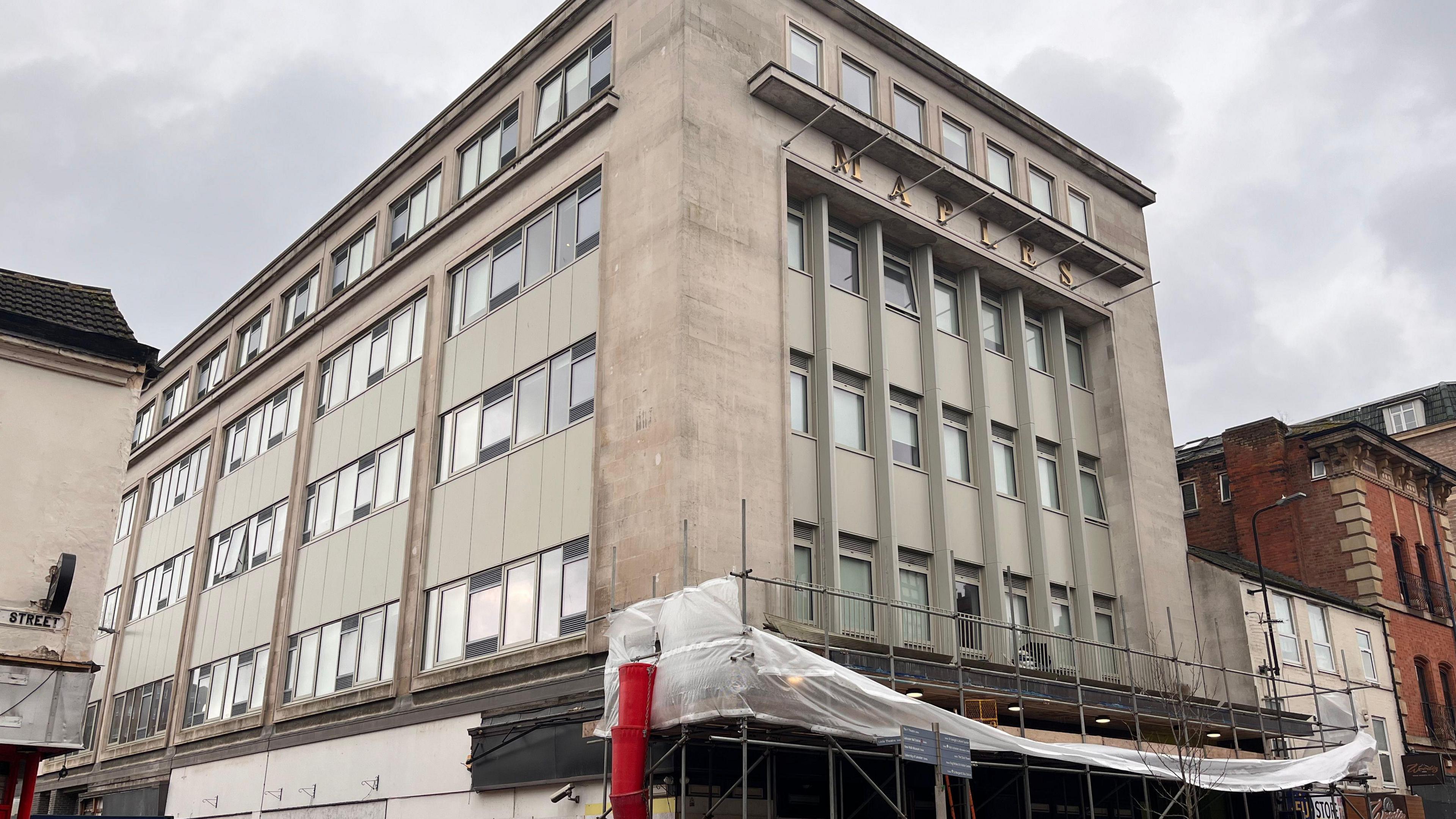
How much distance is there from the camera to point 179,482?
139 ft

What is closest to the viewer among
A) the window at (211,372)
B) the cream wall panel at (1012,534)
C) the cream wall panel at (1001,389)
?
the cream wall panel at (1012,534)

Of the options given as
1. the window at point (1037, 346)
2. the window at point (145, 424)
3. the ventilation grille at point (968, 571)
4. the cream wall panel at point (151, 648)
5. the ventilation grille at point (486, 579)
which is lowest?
the ventilation grille at point (486, 579)

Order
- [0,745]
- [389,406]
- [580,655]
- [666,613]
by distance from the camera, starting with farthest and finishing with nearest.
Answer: [389,406], [580,655], [666,613], [0,745]

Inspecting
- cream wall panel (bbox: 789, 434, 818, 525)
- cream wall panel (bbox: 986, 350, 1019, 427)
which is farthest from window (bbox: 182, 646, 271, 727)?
cream wall panel (bbox: 986, 350, 1019, 427)

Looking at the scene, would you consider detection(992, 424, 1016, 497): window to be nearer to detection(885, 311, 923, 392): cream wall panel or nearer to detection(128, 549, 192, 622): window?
detection(885, 311, 923, 392): cream wall panel

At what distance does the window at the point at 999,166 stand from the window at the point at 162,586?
27222mm

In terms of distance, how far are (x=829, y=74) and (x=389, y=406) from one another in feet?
44.1

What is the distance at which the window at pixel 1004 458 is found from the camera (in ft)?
89.9

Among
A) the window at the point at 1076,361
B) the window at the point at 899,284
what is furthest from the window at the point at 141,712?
the window at the point at 1076,361

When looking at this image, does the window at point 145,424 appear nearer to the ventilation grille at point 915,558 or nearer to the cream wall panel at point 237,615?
the cream wall panel at point 237,615

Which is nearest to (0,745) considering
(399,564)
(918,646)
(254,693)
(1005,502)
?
(399,564)

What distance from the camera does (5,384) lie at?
1672 cm

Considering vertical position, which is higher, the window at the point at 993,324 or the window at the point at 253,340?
the window at the point at 253,340

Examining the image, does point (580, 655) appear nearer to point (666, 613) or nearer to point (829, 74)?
point (666, 613)
